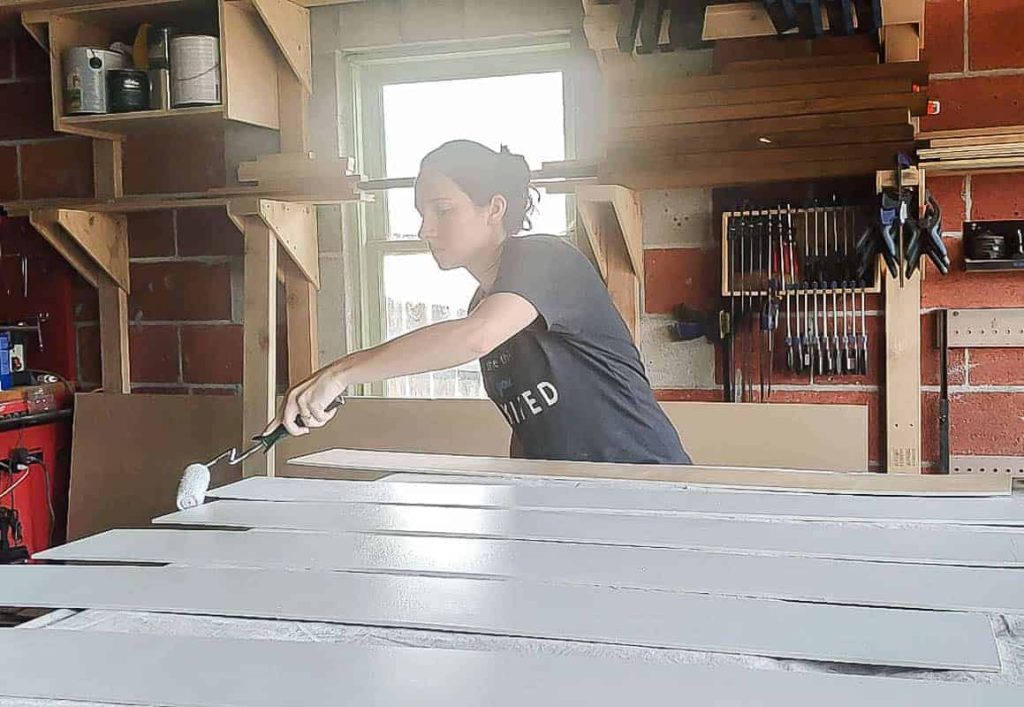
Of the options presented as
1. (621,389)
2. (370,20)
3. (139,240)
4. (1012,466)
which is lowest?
(1012,466)

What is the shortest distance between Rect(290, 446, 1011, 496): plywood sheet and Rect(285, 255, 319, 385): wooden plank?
129 centimetres

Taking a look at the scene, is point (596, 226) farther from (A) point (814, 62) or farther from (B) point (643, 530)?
(B) point (643, 530)

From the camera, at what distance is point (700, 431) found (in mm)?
2693

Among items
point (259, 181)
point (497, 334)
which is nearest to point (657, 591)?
point (497, 334)

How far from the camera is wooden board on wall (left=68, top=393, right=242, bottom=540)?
310cm

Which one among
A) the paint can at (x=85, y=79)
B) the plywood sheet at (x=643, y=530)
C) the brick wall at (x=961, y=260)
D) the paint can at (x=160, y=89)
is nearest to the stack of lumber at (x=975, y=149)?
the brick wall at (x=961, y=260)

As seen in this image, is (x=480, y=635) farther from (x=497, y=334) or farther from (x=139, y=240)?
(x=139, y=240)

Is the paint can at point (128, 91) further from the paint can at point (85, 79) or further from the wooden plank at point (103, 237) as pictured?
the wooden plank at point (103, 237)

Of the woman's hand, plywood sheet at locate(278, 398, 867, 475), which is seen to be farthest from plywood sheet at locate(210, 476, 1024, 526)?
plywood sheet at locate(278, 398, 867, 475)

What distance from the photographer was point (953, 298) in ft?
8.68

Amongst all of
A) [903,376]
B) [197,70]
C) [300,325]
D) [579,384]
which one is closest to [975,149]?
[903,376]

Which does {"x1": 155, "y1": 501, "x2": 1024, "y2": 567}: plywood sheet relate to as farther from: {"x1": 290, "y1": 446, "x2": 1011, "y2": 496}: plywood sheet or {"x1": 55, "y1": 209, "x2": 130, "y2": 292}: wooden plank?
{"x1": 55, "y1": 209, "x2": 130, "y2": 292}: wooden plank

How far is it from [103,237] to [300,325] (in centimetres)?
68

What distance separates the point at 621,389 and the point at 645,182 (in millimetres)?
737
